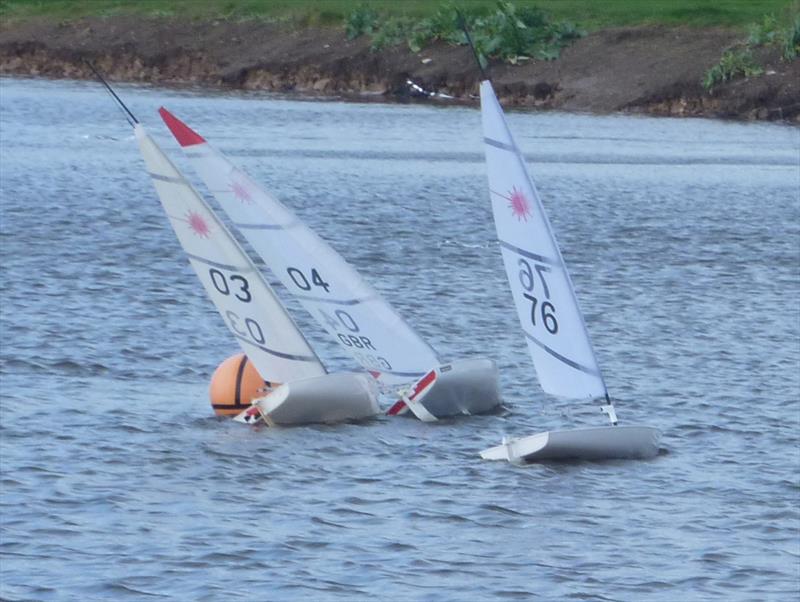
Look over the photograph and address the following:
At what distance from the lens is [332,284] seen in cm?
2380

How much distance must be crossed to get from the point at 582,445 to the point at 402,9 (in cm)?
8736

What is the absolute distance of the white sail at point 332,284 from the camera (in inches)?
931

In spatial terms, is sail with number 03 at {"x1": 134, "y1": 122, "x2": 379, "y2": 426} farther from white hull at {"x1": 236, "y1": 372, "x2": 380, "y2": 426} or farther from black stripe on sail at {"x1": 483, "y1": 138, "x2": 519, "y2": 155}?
black stripe on sail at {"x1": 483, "y1": 138, "x2": 519, "y2": 155}

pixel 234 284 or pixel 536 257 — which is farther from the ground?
pixel 536 257

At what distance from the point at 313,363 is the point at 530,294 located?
3611mm

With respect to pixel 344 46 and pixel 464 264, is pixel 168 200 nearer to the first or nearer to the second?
pixel 464 264

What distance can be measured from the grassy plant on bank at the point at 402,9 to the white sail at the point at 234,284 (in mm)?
72546

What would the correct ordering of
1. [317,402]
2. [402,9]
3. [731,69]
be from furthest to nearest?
[402,9] < [731,69] < [317,402]

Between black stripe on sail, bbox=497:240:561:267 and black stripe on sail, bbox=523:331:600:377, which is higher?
black stripe on sail, bbox=497:240:561:267

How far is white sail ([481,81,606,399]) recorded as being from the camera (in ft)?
67.1

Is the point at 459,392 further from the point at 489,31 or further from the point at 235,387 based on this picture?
the point at 489,31

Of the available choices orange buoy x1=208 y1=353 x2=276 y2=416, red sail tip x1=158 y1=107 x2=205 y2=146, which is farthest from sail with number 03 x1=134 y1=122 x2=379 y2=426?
red sail tip x1=158 y1=107 x2=205 y2=146

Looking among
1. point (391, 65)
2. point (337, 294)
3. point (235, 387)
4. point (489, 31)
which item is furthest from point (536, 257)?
point (391, 65)

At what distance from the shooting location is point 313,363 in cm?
2345
